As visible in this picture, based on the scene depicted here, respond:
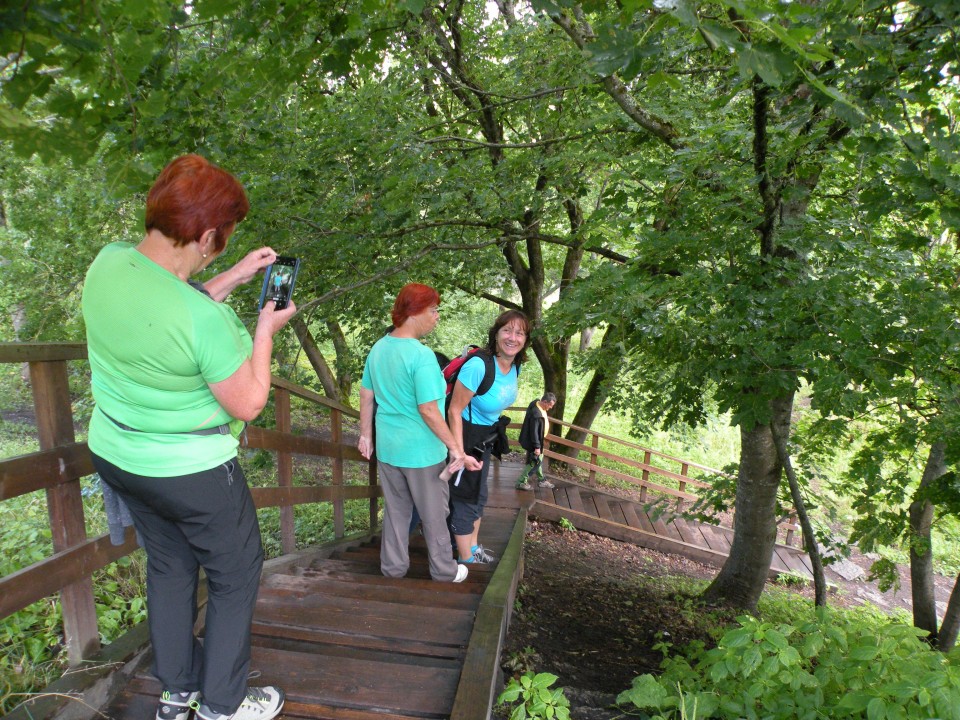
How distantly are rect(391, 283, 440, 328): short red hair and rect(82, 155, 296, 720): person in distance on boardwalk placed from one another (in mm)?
1185

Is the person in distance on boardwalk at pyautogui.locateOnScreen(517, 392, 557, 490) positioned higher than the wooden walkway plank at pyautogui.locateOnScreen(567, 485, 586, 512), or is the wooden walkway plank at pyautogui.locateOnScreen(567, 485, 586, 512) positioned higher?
the person in distance on boardwalk at pyautogui.locateOnScreen(517, 392, 557, 490)

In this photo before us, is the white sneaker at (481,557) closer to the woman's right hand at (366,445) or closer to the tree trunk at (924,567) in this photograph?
the woman's right hand at (366,445)

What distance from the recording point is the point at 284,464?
3.44m

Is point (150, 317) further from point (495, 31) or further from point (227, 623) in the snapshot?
point (495, 31)

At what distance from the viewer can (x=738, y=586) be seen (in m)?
6.29

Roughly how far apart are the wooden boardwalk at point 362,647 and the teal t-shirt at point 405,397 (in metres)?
0.67

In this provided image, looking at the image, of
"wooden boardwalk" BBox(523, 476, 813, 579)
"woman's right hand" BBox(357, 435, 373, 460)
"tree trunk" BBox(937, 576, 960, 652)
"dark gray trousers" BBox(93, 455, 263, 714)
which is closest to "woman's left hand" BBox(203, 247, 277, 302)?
"dark gray trousers" BBox(93, 455, 263, 714)

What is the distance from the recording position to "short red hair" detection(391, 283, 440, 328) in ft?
10.3

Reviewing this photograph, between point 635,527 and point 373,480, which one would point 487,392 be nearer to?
point 373,480

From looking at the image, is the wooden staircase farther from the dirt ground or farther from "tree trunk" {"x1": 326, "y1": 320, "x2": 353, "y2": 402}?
"tree trunk" {"x1": 326, "y1": 320, "x2": 353, "y2": 402}

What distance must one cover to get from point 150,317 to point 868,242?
4.18m

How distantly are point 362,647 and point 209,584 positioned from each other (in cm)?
80

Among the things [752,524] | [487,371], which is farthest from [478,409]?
[752,524]

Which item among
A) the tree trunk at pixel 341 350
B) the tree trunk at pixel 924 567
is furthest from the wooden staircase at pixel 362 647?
the tree trunk at pixel 341 350
